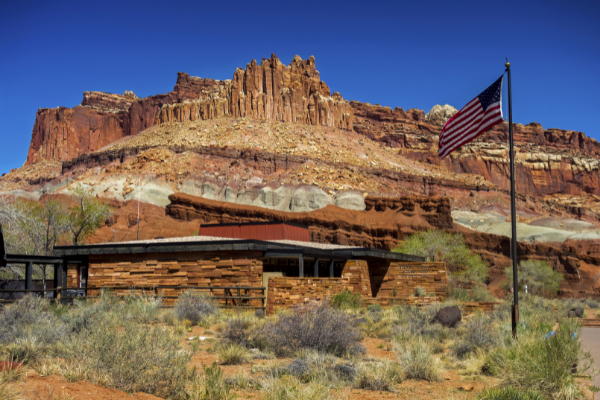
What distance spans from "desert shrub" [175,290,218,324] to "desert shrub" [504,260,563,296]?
4430cm

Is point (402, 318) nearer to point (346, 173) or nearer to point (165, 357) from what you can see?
point (165, 357)

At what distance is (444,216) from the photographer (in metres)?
69.5

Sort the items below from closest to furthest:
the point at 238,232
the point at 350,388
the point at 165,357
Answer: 1. the point at 165,357
2. the point at 350,388
3. the point at 238,232

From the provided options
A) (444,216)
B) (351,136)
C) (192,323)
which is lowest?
(192,323)

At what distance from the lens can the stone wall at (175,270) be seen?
822 inches

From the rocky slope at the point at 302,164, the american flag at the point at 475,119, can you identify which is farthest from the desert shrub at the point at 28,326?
the rocky slope at the point at 302,164

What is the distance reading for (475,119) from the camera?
536 inches

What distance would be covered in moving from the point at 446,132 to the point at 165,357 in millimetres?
11400

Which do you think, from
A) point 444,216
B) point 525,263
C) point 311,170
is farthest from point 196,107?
point 525,263

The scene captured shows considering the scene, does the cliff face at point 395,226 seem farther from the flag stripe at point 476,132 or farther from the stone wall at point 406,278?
the flag stripe at point 476,132

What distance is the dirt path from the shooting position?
28.6ft

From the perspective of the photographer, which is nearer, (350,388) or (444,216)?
(350,388)

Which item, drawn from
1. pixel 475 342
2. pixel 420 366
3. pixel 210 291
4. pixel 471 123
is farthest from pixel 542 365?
pixel 210 291

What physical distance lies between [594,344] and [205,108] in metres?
107
